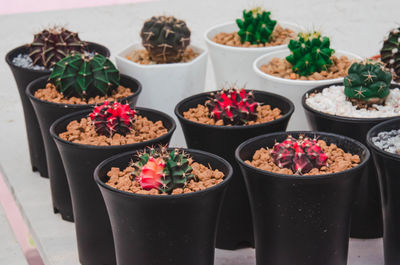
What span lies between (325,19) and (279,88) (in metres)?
3.02

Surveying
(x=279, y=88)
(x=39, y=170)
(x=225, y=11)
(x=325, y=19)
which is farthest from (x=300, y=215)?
(x=225, y=11)

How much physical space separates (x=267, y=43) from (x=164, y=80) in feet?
2.47

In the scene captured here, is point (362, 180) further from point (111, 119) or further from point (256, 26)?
point (256, 26)

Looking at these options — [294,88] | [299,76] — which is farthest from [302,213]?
[299,76]

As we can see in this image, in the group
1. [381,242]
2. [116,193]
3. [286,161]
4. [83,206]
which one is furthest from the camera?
[381,242]

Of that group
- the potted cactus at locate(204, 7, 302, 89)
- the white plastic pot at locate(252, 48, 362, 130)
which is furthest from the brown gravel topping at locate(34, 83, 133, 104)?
the potted cactus at locate(204, 7, 302, 89)

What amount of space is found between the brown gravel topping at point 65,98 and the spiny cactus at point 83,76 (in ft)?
0.09

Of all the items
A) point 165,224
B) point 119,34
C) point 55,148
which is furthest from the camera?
point 119,34

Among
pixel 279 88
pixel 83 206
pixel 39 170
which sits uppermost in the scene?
pixel 279 88

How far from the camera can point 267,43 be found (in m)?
3.97

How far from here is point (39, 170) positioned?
143 inches

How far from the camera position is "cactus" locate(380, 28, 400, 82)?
3446 millimetres

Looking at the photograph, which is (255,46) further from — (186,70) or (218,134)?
(218,134)

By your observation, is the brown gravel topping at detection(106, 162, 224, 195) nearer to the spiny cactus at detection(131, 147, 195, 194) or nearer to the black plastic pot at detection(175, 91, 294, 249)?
the spiny cactus at detection(131, 147, 195, 194)
